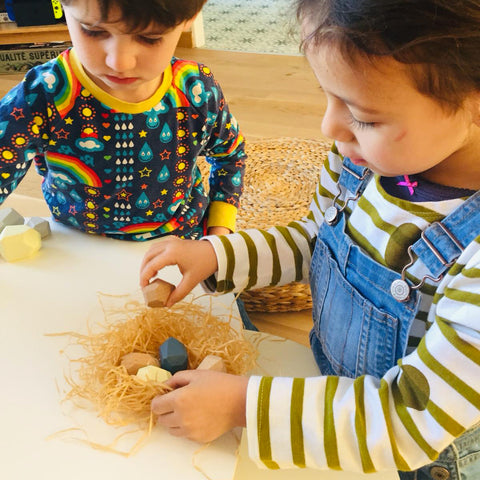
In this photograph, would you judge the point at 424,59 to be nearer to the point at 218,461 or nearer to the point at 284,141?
the point at 218,461

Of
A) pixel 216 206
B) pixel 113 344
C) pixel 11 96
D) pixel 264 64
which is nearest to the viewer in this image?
pixel 113 344

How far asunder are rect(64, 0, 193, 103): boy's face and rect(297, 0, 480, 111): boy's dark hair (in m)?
0.25

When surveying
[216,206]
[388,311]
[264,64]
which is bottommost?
[264,64]

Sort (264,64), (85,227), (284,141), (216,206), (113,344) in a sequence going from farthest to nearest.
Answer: (264,64) → (284,141) → (216,206) → (85,227) → (113,344)

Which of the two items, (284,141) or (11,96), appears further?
(284,141)

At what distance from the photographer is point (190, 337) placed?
0.68m

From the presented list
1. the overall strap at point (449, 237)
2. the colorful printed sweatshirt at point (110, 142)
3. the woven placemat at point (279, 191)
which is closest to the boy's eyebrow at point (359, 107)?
the overall strap at point (449, 237)

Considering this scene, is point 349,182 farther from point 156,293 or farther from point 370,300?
point 156,293

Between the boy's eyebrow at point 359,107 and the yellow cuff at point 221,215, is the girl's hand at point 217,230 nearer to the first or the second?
the yellow cuff at point 221,215

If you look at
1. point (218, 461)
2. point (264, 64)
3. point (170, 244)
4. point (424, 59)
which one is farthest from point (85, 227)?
point (264, 64)

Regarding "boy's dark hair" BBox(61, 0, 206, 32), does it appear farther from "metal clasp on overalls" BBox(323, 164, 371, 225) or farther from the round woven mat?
the round woven mat

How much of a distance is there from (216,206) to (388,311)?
0.48 metres

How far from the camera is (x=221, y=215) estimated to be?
1.05 m

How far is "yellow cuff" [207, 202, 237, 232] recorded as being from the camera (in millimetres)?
1052
